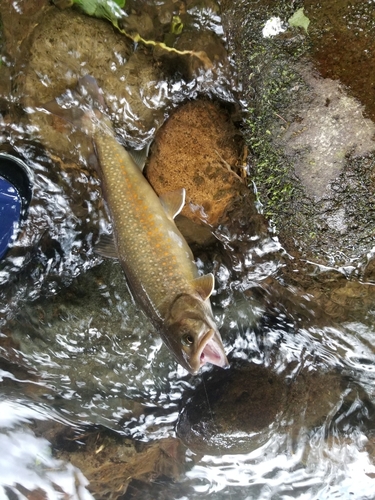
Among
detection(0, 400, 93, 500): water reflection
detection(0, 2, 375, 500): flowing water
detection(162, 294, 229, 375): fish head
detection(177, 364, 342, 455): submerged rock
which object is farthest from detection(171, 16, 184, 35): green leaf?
detection(0, 400, 93, 500): water reflection

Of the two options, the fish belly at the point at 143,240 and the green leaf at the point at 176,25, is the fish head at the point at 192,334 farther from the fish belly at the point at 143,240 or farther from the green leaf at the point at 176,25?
the green leaf at the point at 176,25

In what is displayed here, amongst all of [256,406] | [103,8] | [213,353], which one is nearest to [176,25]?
[103,8]

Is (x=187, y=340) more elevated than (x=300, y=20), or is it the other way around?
(x=300, y=20)

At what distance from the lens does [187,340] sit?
2.84 metres

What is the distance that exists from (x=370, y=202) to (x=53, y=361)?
3558 millimetres

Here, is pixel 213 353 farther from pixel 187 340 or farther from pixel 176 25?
pixel 176 25

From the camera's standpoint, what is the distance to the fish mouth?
2.80 meters

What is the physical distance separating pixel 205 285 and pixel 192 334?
0.38 metres

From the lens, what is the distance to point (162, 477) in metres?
4.56

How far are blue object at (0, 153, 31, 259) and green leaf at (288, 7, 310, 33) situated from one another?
2.83m

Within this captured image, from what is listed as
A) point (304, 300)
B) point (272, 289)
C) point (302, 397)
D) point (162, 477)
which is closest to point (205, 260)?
point (272, 289)

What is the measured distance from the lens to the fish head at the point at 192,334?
2777 mm

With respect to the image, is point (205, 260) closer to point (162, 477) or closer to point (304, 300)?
point (304, 300)

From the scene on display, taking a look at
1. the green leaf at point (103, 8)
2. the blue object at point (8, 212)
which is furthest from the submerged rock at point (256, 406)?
the green leaf at point (103, 8)
